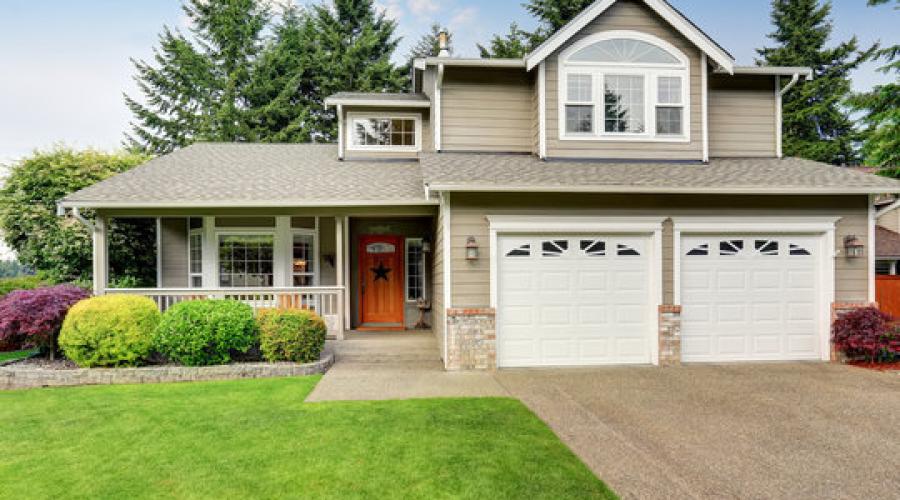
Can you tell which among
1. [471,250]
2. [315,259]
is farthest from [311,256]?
[471,250]

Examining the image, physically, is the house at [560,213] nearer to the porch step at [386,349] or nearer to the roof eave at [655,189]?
the roof eave at [655,189]

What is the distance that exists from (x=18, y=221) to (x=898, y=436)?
58.1 ft

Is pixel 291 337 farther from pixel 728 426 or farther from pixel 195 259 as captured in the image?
pixel 728 426

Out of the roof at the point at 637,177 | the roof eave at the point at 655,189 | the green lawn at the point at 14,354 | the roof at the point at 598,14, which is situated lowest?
the green lawn at the point at 14,354

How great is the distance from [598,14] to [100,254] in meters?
10.8

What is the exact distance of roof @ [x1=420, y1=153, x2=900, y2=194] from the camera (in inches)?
310

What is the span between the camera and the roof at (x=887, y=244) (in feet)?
62.6

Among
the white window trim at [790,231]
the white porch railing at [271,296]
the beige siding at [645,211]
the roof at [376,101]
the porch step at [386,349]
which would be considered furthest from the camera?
the roof at [376,101]

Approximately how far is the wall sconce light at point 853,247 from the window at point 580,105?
4.82m

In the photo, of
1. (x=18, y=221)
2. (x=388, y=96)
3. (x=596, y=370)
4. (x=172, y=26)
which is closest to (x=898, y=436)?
(x=596, y=370)

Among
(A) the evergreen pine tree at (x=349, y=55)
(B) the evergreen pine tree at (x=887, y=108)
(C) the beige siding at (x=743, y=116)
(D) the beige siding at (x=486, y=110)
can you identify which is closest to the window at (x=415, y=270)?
(D) the beige siding at (x=486, y=110)

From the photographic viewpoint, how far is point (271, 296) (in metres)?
10.1

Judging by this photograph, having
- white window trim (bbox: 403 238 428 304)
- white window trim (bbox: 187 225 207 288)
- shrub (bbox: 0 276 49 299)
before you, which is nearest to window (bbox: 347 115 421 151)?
white window trim (bbox: 403 238 428 304)

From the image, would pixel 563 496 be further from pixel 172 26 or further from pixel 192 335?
pixel 172 26
